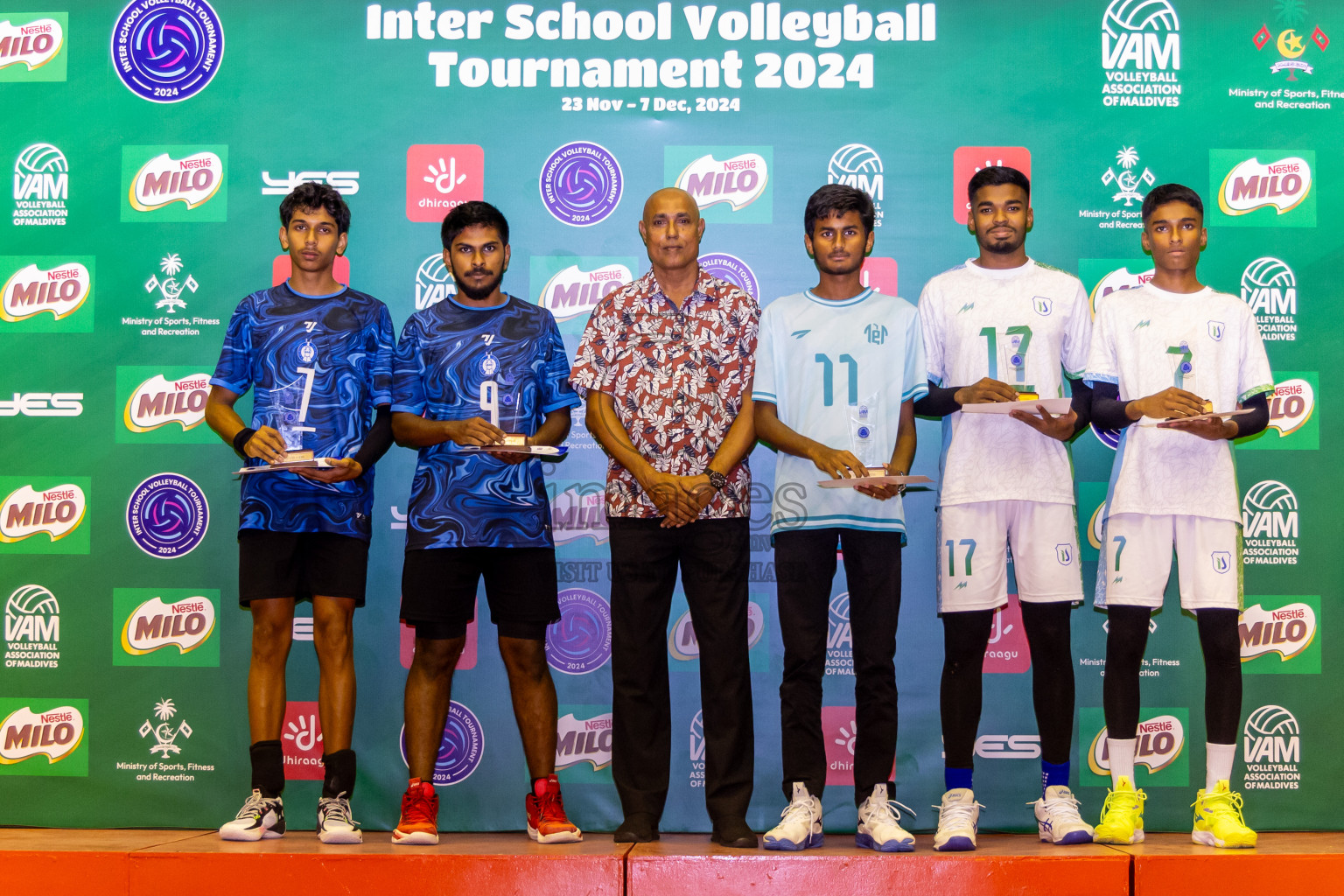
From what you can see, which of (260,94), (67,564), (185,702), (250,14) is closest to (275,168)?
(260,94)

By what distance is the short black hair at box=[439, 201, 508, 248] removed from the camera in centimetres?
357

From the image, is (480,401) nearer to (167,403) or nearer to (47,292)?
(167,403)

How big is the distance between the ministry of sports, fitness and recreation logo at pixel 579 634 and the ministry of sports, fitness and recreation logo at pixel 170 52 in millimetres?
2537

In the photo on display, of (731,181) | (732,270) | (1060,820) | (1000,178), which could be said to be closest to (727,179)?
(731,181)

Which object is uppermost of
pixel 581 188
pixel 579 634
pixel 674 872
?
pixel 581 188

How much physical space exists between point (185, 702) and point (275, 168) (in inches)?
83.3

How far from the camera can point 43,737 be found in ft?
13.0

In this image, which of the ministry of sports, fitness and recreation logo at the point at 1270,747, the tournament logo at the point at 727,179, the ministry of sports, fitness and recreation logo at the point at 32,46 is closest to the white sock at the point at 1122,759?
the ministry of sports, fitness and recreation logo at the point at 1270,747

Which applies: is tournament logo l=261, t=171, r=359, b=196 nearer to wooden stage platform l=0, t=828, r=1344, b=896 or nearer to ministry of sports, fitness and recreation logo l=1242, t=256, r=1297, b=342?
wooden stage platform l=0, t=828, r=1344, b=896

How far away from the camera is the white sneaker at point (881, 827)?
10.4 feet

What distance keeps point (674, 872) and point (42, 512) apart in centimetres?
283

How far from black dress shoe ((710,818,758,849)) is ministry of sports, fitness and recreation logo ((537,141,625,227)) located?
7.49ft

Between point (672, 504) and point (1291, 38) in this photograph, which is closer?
point (672, 504)

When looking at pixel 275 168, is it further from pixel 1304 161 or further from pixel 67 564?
pixel 1304 161
